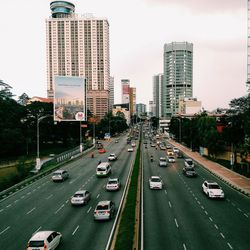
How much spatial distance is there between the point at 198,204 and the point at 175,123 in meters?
108

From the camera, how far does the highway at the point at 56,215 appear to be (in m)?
22.6

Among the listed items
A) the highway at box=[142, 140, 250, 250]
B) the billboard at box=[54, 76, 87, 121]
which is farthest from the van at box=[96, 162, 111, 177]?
the billboard at box=[54, 76, 87, 121]

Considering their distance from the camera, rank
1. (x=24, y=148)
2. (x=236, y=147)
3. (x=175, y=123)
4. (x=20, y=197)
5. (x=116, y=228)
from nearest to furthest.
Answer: (x=116, y=228), (x=20, y=197), (x=236, y=147), (x=24, y=148), (x=175, y=123)

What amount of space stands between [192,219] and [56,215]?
12.5 m

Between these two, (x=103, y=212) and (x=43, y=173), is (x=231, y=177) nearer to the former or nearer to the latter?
(x=103, y=212)

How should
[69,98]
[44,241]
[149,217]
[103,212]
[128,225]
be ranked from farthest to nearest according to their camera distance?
[69,98], [149,217], [103,212], [128,225], [44,241]

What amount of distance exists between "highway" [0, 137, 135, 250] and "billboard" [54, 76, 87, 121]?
2334 cm

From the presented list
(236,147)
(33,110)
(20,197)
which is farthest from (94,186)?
(33,110)

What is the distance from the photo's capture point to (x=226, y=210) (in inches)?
1188

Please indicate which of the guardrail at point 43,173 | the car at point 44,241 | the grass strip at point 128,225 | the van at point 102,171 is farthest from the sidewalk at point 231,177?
the guardrail at point 43,173

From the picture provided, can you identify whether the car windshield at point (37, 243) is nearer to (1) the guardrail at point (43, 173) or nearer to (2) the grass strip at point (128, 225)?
(2) the grass strip at point (128, 225)

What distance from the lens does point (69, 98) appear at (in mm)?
69812

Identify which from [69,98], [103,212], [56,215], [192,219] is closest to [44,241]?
[103,212]

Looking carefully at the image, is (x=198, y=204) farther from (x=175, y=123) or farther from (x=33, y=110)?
(x=175, y=123)
